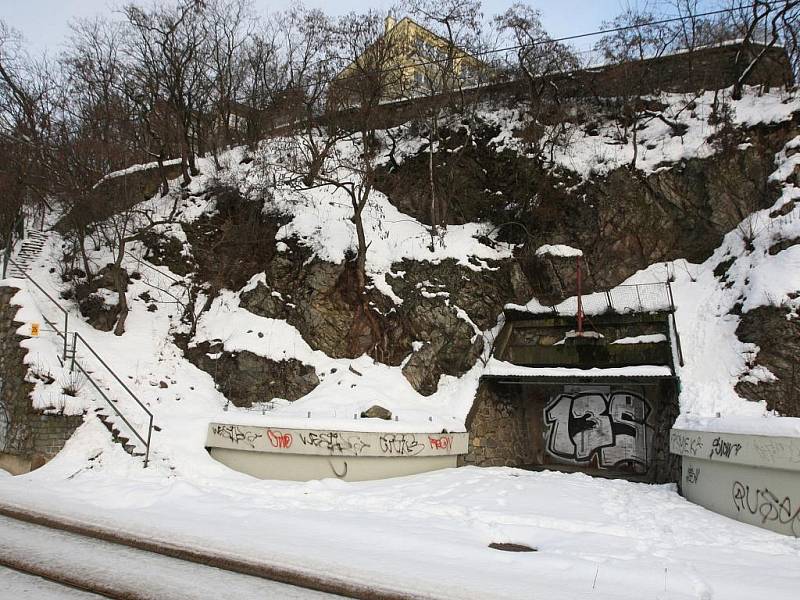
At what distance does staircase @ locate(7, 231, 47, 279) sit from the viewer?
1894 centimetres

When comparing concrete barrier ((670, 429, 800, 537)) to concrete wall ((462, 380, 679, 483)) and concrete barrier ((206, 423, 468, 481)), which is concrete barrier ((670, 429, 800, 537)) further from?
concrete barrier ((206, 423, 468, 481))

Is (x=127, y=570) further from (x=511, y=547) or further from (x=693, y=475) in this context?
(x=693, y=475)

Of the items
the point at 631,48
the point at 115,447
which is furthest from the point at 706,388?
the point at 631,48

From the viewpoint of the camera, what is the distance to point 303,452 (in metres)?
13.6

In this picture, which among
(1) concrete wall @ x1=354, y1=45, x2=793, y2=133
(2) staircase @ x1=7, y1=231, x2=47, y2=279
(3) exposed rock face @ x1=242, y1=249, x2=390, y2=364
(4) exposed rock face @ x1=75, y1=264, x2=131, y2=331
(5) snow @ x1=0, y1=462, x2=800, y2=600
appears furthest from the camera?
(1) concrete wall @ x1=354, y1=45, x2=793, y2=133

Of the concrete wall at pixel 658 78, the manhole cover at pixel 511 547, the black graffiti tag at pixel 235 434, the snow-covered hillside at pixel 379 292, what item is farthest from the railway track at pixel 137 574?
the concrete wall at pixel 658 78

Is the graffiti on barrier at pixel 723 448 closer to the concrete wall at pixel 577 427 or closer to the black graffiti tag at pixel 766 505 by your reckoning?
the black graffiti tag at pixel 766 505

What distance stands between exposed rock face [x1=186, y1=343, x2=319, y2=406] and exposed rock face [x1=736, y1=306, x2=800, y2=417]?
471 inches

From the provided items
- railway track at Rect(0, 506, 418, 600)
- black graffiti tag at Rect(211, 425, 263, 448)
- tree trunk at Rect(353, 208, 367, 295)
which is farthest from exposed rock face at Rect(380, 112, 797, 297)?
railway track at Rect(0, 506, 418, 600)

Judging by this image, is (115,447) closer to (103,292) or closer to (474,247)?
(103,292)

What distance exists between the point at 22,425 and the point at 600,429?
606 inches

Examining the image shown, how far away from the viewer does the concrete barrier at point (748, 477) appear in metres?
8.70

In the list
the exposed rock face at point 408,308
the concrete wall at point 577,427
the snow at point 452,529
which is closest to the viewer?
the snow at point 452,529

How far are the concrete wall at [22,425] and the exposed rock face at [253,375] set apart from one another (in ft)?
15.1
